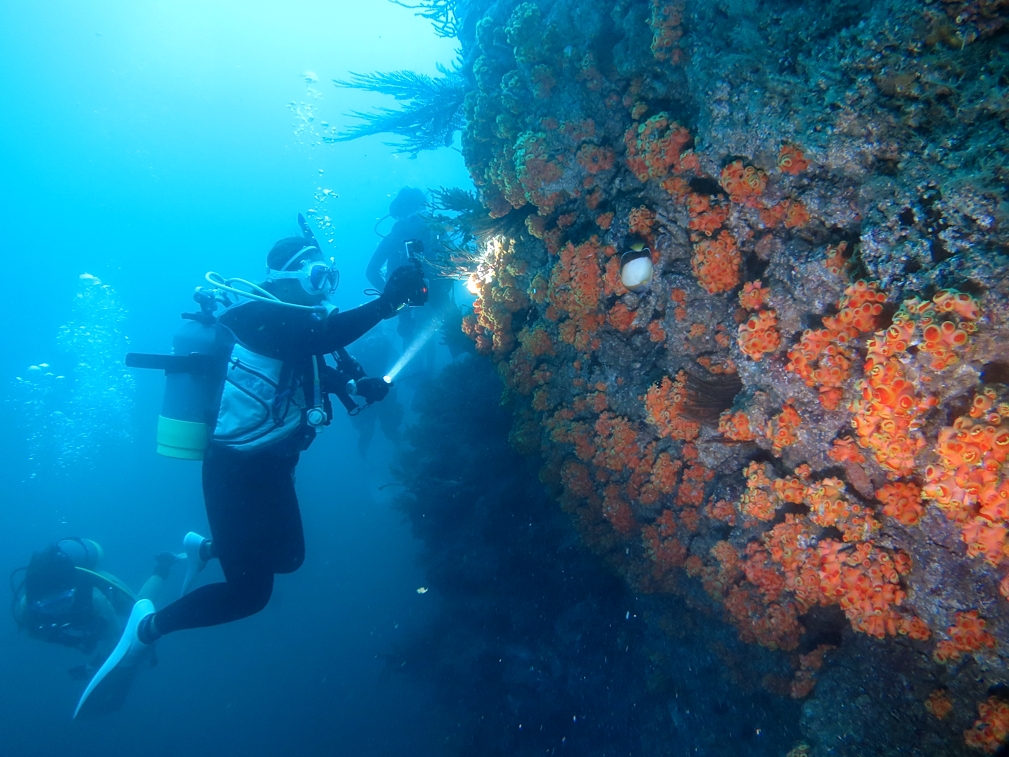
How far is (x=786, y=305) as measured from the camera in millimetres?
2881

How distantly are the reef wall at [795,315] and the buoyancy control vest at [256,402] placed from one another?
2373 millimetres

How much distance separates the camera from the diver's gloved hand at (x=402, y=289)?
4.40m

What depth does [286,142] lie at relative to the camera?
10238 centimetres

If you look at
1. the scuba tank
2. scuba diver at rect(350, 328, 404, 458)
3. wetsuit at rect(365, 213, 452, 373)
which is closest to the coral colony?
the scuba tank

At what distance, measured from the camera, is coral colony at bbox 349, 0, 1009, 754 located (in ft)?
6.64

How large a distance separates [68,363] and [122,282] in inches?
804

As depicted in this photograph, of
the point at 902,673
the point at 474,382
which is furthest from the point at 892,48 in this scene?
the point at 474,382

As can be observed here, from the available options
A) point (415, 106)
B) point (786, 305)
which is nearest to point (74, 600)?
point (415, 106)

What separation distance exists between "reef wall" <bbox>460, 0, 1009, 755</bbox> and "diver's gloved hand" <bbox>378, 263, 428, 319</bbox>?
960 mm

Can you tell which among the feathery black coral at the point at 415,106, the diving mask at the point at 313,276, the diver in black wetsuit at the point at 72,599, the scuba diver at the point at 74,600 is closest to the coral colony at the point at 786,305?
the diving mask at the point at 313,276

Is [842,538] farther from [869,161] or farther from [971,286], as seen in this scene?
[869,161]

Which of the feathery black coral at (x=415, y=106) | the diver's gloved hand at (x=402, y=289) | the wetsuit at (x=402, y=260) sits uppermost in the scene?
the feathery black coral at (x=415, y=106)

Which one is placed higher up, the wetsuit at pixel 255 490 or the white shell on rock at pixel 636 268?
the white shell on rock at pixel 636 268

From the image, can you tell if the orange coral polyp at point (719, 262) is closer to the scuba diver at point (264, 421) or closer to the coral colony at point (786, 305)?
the coral colony at point (786, 305)
